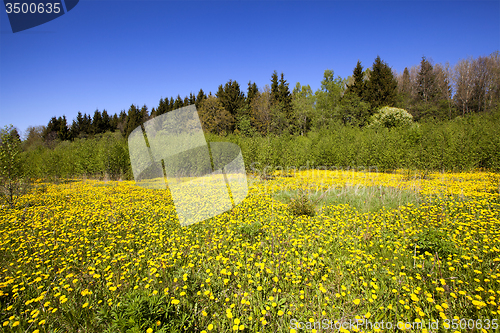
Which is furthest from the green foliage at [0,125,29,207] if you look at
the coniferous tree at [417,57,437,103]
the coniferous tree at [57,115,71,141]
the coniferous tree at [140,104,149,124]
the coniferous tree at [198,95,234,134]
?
the coniferous tree at [417,57,437,103]

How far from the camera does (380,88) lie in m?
33.6

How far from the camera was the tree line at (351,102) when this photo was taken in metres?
30.8

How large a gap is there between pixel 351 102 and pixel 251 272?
3183cm

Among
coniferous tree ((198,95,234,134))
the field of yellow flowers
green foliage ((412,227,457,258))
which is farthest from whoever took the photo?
coniferous tree ((198,95,234,134))

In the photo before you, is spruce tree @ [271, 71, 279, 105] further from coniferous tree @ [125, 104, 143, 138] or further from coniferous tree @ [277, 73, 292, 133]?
coniferous tree @ [125, 104, 143, 138]

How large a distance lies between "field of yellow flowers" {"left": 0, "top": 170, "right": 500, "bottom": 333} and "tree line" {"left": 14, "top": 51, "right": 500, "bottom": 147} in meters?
22.4

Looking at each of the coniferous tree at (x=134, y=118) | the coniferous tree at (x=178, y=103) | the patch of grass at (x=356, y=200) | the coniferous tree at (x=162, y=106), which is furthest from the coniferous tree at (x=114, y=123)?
the patch of grass at (x=356, y=200)

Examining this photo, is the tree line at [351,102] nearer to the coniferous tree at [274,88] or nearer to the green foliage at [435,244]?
the coniferous tree at [274,88]

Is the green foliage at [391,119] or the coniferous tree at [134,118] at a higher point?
the coniferous tree at [134,118]

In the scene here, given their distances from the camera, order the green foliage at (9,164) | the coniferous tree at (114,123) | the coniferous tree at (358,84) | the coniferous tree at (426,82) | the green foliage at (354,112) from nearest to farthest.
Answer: the green foliage at (9,164)
the green foliage at (354,112)
the coniferous tree at (358,84)
the coniferous tree at (426,82)
the coniferous tree at (114,123)

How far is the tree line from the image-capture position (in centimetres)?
3081

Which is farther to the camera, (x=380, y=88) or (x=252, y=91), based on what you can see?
(x=252, y=91)

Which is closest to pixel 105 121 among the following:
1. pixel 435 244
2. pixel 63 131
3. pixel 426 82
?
pixel 63 131

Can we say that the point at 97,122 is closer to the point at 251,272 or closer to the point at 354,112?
the point at 354,112
